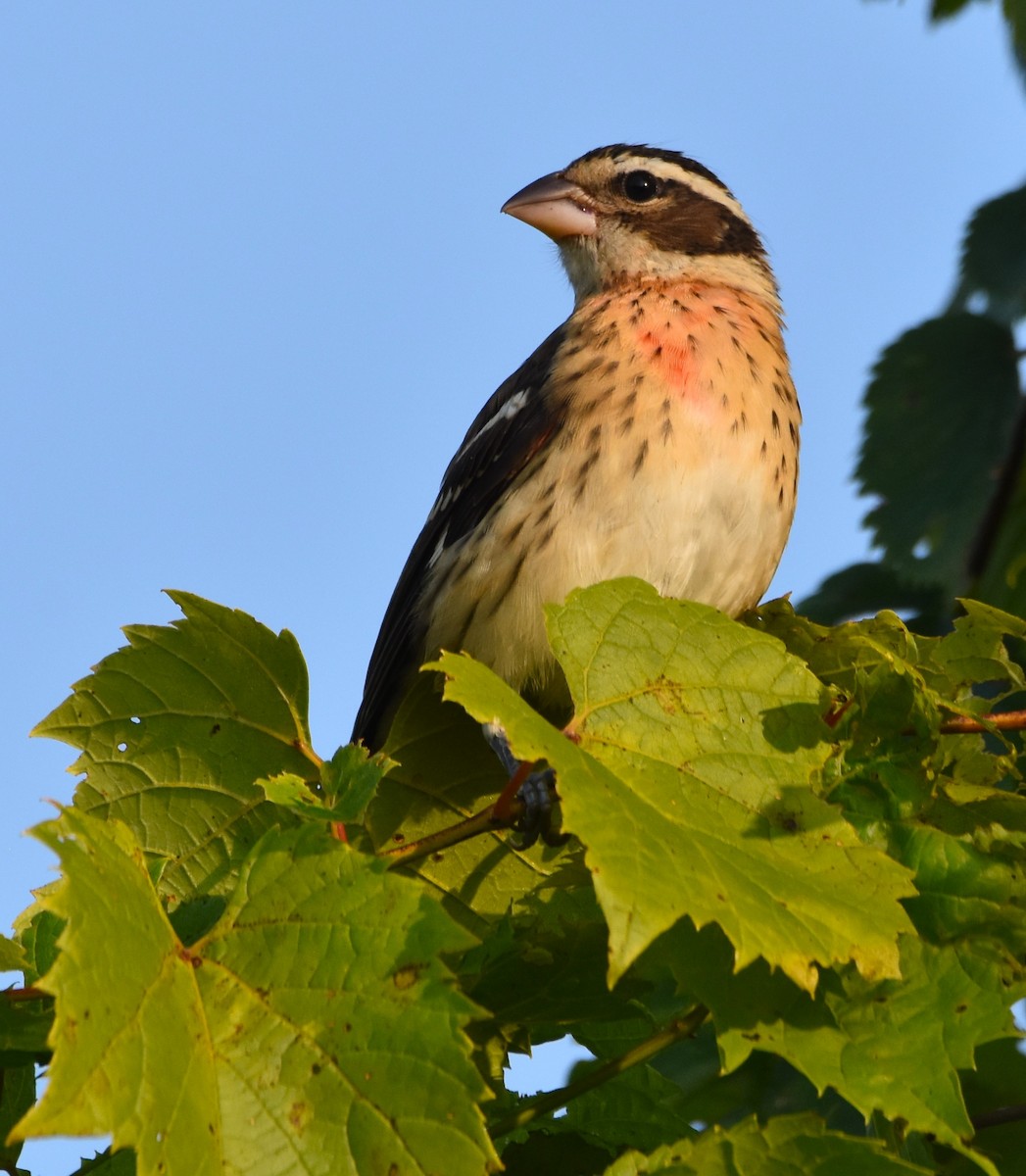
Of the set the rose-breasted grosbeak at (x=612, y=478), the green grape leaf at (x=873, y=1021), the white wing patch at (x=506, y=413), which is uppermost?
the white wing patch at (x=506, y=413)

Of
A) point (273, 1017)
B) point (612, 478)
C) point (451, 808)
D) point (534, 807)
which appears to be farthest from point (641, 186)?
point (273, 1017)

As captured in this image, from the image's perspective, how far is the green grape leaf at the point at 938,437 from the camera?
5566 millimetres

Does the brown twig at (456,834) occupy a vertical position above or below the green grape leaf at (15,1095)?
above

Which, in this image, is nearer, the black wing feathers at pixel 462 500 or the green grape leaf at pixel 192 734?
the green grape leaf at pixel 192 734

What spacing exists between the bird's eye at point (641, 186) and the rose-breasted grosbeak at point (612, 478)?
1.36 feet

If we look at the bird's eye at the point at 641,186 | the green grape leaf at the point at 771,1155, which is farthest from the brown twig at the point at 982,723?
the bird's eye at the point at 641,186

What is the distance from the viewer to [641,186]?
6.91 m

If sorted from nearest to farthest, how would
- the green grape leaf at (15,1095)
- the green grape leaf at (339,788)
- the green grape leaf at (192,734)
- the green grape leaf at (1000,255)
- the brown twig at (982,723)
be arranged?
the green grape leaf at (339,788), the green grape leaf at (15,1095), the brown twig at (982,723), the green grape leaf at (192,734), the green grape leaf at (1000,255)

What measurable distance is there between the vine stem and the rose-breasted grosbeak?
7.90 feet

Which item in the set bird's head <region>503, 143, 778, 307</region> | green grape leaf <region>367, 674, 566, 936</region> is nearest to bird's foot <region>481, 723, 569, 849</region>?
green grape leaf <region>367, 674, 566, 936</region>

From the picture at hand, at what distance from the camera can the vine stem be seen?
2797 millimetres

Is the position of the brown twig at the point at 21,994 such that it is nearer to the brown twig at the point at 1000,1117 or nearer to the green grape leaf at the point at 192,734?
the green grape leaf at the point at 192,734

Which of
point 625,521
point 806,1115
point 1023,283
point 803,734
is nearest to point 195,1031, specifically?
point 806,1115

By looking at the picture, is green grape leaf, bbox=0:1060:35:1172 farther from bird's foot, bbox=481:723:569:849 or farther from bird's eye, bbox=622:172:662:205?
bird's eye, bbox=622:172:662:205
